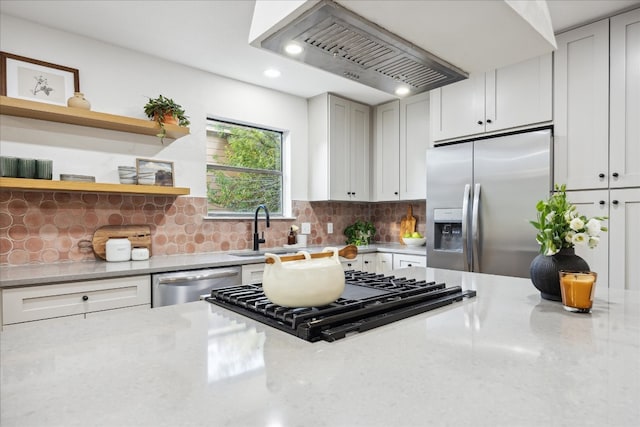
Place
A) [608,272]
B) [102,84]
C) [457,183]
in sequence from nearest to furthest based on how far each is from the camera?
1. [608,272]
2. [102,84]
3. [457,183]

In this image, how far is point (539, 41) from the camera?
1.12m

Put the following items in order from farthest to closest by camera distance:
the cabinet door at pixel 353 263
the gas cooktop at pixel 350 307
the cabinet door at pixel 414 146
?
the cabinet door at pixel 414 146
the cabinet door at pixel 353 263
the gas cooktop at pixel 350 307

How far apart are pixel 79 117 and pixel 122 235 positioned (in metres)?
0.85

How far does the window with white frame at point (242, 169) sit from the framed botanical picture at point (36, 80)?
1.10 m

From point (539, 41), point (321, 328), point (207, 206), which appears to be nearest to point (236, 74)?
point (207, 206)

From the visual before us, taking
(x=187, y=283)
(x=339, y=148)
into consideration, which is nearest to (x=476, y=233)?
(x=339, y=148)

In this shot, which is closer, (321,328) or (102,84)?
(321,328)

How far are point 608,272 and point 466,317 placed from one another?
1996 mm

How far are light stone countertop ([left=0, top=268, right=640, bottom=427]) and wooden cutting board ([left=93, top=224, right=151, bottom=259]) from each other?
1853 mm

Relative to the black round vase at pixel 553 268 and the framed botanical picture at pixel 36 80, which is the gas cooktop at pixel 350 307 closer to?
the black round vase at pixel 553 268

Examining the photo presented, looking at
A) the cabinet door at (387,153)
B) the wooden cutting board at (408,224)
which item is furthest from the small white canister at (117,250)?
the wooden cutting board at (408,224)

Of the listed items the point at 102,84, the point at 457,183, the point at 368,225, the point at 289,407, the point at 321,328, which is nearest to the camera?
the point at 289,407

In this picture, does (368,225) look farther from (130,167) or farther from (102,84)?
(102,84)

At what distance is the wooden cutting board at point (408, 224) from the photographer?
419 centimetres
